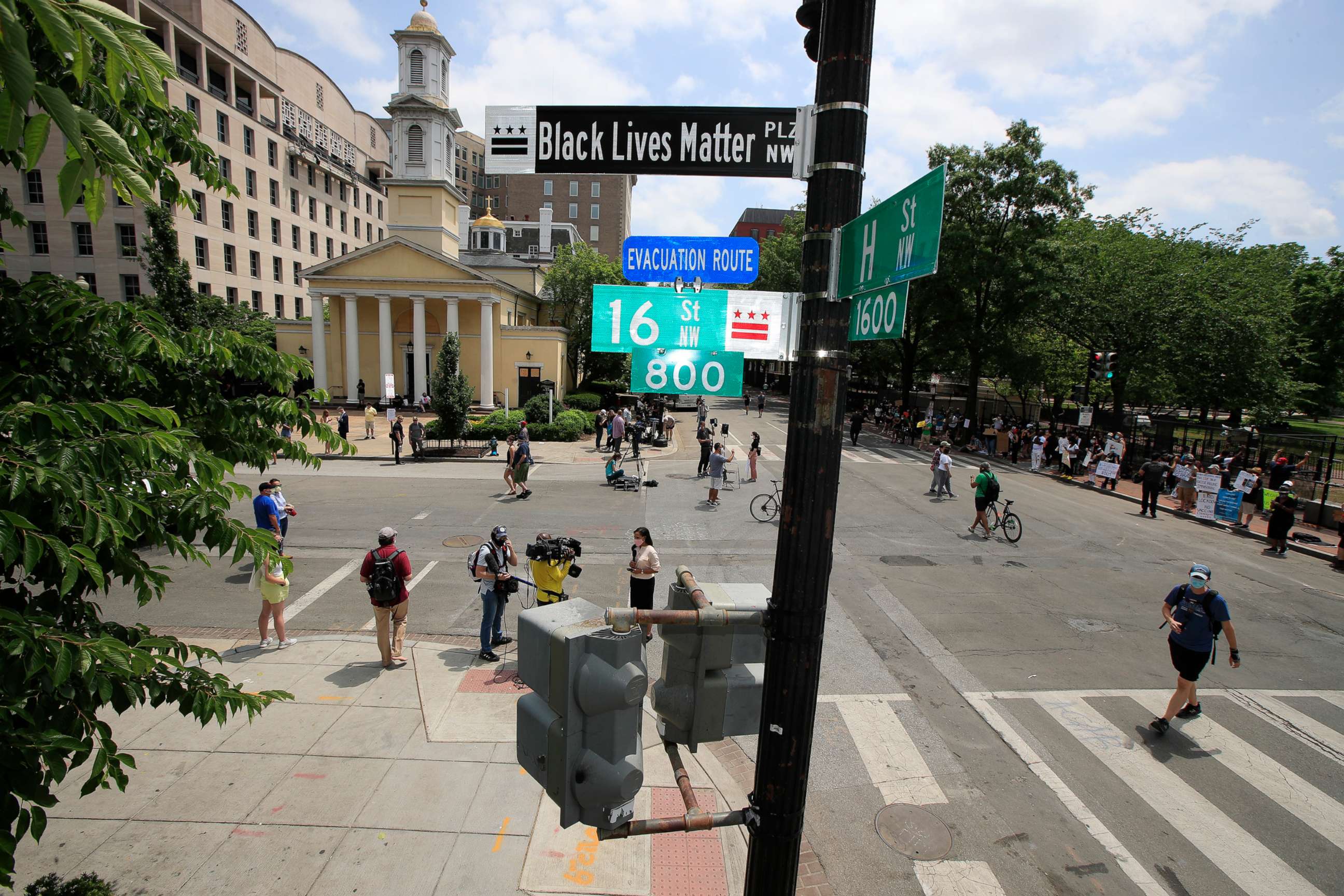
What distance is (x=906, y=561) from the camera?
43.5 ft

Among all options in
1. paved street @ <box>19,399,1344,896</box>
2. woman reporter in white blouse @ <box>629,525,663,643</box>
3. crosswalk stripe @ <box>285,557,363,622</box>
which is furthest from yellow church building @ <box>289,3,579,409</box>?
woman reporter in white blouse @ <box>629,525,663,643</box>

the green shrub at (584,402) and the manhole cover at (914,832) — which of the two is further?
the green shrub at (584,402)

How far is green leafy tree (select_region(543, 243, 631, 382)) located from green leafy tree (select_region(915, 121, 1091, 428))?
20.4 m

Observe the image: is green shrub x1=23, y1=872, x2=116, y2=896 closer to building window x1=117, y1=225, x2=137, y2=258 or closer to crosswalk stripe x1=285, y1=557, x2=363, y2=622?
crosswalk stripe x1=285, y1=557, x2=363, y2=622

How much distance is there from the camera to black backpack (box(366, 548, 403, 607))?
7785 millimetres

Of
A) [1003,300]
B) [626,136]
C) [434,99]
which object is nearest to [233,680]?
[626,136]

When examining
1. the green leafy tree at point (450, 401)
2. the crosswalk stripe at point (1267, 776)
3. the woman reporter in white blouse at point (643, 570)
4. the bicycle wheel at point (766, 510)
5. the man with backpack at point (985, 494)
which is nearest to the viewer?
the crosswalk stripe at point (1267, 776)

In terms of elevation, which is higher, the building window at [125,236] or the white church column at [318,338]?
the building window at [125,236]

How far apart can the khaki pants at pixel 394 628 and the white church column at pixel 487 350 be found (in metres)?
33.3

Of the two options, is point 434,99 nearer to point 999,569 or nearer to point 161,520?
point 999,569

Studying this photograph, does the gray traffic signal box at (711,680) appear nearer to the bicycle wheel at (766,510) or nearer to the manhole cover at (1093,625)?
the manhole cover at (1093,625)

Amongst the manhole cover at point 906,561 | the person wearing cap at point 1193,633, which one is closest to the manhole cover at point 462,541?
the manhole cover at point 906,561

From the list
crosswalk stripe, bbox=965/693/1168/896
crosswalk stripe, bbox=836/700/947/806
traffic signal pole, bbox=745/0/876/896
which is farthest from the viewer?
crosswalk stripe, bbox=836/700/947/806

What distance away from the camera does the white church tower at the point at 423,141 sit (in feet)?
132
